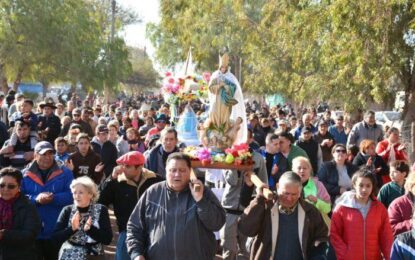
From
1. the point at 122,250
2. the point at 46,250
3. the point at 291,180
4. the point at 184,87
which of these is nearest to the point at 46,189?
the point at 46,250

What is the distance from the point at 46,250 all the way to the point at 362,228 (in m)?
3.30

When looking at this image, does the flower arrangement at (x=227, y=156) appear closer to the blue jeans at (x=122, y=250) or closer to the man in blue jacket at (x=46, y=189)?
the blue jeans at (x=122, y=250)

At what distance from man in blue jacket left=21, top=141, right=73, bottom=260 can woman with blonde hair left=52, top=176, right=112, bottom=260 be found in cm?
73

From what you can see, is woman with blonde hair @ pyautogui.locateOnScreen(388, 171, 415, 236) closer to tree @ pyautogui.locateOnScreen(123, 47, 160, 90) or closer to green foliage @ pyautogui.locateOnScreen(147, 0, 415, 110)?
green foliage @ pyautogui.locateOnScreen(147, 0, 415, 110)

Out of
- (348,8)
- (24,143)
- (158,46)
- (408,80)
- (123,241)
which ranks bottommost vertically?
(123,241)

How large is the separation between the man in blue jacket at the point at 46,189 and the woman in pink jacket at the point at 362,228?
285 cm

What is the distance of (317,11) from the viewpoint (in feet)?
47.2

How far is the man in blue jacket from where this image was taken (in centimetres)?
662

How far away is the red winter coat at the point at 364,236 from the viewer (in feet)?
19.1

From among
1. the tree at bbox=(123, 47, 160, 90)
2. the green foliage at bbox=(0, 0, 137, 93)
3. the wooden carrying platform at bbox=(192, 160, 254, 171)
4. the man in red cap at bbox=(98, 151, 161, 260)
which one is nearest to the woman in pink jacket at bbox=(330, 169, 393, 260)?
the wooden carrying platform at bbox=(192, 160, 254, 171)

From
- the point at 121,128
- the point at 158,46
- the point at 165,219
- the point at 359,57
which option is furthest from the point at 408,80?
the point at 158,46

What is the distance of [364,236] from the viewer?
5848 millimetres

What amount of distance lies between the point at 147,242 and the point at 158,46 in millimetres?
35450

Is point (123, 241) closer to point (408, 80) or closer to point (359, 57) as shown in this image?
point (359, 57)
